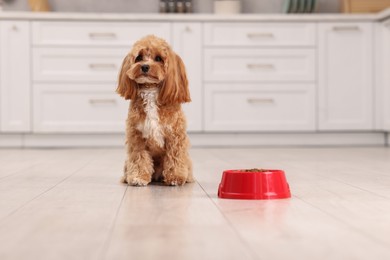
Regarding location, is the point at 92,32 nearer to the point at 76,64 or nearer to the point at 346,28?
the point at 76,64

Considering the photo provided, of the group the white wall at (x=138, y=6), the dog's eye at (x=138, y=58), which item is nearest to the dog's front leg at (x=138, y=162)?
the dog's eye at (x=138, y=58)

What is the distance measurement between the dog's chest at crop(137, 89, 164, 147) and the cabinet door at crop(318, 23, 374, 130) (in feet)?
9.31

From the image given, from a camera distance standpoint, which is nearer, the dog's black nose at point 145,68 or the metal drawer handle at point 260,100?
the dog's black nose at point 145,68

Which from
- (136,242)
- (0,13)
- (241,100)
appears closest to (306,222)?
(136,242)

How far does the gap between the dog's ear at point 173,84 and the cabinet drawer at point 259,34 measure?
262cm

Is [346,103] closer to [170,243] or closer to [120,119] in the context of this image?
[120,119]

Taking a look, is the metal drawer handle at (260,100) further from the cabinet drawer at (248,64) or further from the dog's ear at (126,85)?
the dog's ear at (126,85)

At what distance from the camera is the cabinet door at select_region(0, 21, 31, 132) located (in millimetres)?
4633

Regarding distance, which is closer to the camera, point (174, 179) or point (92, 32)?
point (174, 179)

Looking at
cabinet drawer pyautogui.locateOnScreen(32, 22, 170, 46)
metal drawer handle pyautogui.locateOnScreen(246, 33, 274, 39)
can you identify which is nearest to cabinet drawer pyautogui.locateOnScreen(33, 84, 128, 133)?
cabinet drawer pyautogui.locateOnScreen(32, 22, 170, 46)

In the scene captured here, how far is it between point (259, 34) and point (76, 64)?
1359mm

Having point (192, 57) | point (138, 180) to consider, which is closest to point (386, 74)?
point (192, 57)

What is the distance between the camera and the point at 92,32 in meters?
4.66

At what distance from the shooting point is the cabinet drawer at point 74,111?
464 centimetres
